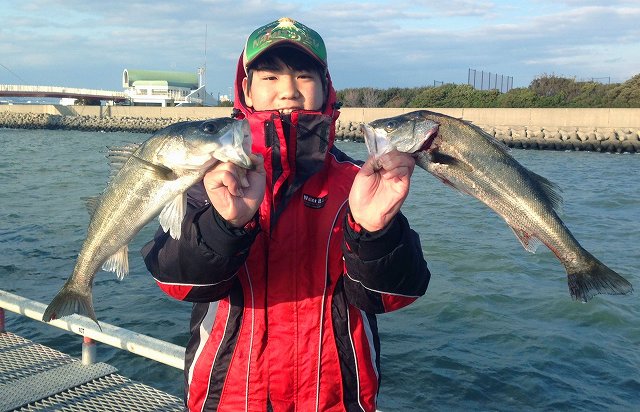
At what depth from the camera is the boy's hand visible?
2.29 meters

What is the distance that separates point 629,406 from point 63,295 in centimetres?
559

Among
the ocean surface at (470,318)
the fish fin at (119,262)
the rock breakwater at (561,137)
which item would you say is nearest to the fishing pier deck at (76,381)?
the ocean surface at (470,318)

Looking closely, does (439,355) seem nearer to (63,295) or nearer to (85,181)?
(63,295)

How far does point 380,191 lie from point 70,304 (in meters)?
1.67

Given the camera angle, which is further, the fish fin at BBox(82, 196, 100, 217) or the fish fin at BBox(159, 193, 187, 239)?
the fish fin at BBox(82, 196, 100, 217)

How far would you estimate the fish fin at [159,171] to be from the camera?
2.51 metres

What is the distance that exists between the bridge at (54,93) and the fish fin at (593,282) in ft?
279

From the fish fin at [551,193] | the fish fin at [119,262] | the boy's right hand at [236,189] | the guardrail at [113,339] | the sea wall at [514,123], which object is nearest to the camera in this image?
the boy's right hand at [236,189]

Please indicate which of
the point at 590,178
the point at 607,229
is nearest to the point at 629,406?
the point at 607,229

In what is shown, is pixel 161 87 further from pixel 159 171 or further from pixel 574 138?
pixel 159 171

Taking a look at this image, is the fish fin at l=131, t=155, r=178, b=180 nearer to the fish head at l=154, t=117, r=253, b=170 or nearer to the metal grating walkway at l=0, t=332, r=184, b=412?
the fish head at l=154, t=117, r=253, b=170

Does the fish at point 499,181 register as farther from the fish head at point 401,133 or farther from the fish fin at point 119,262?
the fish fin at point 119,262

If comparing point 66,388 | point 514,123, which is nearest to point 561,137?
point 514,123

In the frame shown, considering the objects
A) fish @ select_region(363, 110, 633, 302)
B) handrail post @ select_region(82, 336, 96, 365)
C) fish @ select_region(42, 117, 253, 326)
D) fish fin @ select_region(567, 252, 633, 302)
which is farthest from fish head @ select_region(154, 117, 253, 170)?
handrail post @ select_region(82, 336, 96, 365)
